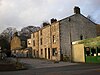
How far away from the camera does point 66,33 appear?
153ft

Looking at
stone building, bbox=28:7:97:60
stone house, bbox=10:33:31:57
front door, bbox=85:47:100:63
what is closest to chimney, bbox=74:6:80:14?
stone building, bbox=28:7:97:60

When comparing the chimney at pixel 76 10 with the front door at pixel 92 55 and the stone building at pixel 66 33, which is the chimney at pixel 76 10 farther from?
the front door at pixel 92 55

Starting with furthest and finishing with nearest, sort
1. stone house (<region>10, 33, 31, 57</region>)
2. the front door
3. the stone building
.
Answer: stone house (<region>10, 33, 31, 57</region>), the stone building, the front door

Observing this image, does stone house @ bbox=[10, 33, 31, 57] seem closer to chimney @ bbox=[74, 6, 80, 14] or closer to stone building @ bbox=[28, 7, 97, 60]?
stone building @ bbox=[28, 7, 97, 60]

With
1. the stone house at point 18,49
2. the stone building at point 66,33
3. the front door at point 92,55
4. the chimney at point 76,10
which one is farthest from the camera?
the stone house at point 18,49

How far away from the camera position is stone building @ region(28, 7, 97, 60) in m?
45.6

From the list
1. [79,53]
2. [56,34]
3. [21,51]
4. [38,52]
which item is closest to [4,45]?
[21,51]

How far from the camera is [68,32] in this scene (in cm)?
4662

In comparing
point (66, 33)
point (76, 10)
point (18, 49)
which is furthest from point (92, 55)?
point (18, 49)

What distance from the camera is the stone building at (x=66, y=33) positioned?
45.6 metres

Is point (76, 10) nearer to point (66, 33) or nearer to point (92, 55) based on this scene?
point (66, 33)

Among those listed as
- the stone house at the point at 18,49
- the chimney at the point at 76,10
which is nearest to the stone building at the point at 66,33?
the chimney at the point at 76,10

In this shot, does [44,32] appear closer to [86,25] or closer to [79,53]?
[86,25]

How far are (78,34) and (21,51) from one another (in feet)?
106
